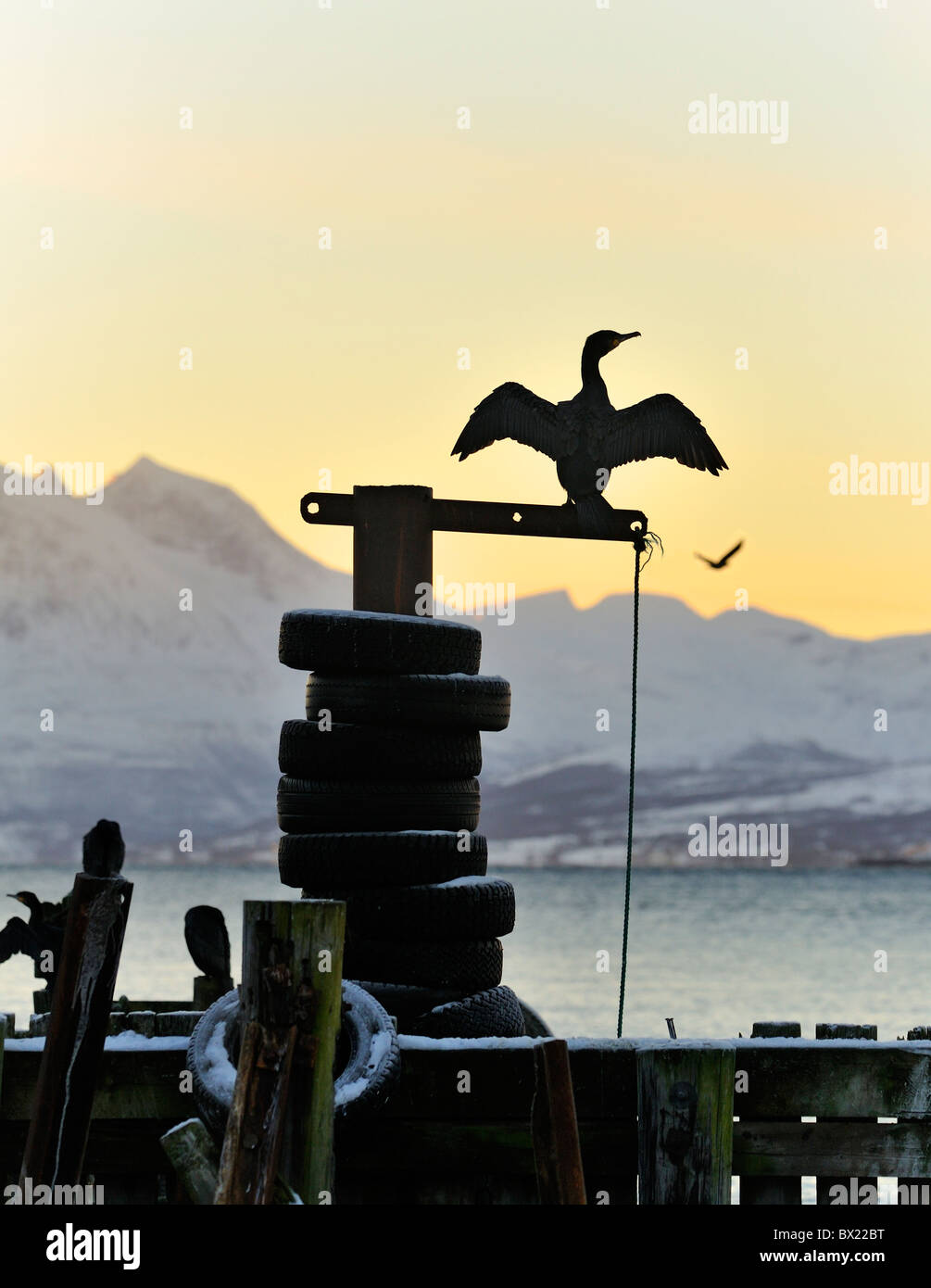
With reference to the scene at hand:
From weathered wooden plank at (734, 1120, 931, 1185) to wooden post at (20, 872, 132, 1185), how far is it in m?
2.53

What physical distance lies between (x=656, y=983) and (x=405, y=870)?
4686 cm

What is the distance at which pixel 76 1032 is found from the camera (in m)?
6.61

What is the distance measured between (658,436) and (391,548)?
1.84 meters

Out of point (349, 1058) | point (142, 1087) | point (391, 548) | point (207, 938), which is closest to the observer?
point (349, 1058)

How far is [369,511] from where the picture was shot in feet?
31.2

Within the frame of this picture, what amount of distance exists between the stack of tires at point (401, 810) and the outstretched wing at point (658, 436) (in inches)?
68.7

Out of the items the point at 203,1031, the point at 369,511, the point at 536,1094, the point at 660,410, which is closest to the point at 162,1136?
the point at 203,1031

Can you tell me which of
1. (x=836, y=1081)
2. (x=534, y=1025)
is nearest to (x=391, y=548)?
(x=534, y=1025)

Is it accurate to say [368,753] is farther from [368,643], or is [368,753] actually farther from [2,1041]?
[2,1041]

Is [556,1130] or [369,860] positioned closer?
[556,1130]

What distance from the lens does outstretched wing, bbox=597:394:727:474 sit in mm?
10156

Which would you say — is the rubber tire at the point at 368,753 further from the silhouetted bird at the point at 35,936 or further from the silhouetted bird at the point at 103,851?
the silhouetted bird at the point at 103,851

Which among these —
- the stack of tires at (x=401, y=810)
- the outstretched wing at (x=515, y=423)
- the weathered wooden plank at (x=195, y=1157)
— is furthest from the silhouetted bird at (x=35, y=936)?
the outstretched wing at (x=515, y=423)

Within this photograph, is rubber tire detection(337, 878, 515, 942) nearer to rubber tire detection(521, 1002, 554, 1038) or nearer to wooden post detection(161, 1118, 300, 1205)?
rubber tire detection(521, 1002, 554, 1038)
